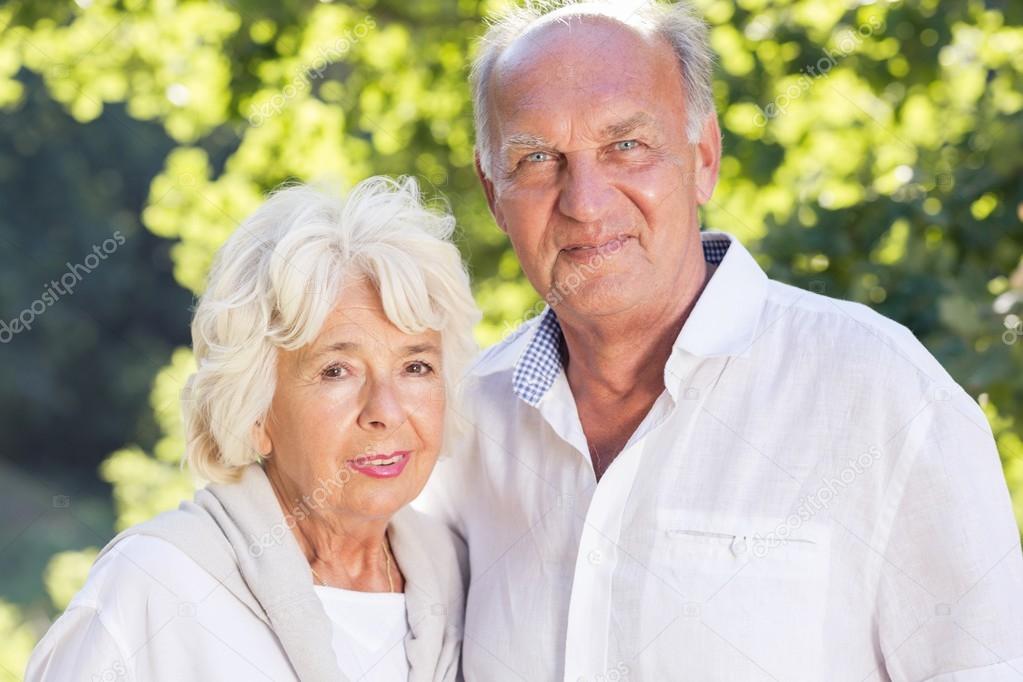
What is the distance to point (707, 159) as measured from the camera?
2795 mm

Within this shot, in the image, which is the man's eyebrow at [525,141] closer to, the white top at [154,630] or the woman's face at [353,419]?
the woman's face at [353,419]

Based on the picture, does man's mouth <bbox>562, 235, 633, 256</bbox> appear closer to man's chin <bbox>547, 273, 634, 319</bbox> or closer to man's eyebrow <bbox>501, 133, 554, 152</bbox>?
man's chin <bbox>547, 273, 634, 319</bbox>

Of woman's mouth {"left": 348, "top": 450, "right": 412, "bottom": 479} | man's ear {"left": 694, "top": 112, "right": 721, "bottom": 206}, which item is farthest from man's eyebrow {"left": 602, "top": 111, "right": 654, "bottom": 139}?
woman's mouth {"left": 348, "top": 450, "right": 412, "bottom": 479}

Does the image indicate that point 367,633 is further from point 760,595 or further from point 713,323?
point 713,323

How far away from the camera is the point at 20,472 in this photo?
1970cm

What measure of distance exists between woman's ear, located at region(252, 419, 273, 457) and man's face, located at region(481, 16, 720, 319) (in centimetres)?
62

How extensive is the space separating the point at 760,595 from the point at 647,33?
111 centimetres

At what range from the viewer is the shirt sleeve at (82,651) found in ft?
7.58

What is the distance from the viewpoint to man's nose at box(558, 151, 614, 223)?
8.37ft

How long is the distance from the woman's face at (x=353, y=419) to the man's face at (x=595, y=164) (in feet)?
1.12

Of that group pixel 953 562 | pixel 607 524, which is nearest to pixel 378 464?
pixel 607 524

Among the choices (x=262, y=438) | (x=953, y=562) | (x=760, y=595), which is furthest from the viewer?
(x=262, y=438)

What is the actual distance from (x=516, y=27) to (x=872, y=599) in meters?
1.34

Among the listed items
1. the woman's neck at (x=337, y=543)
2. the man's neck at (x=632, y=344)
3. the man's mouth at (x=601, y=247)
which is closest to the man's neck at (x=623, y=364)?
the man's neck at (x=632, y=344)
